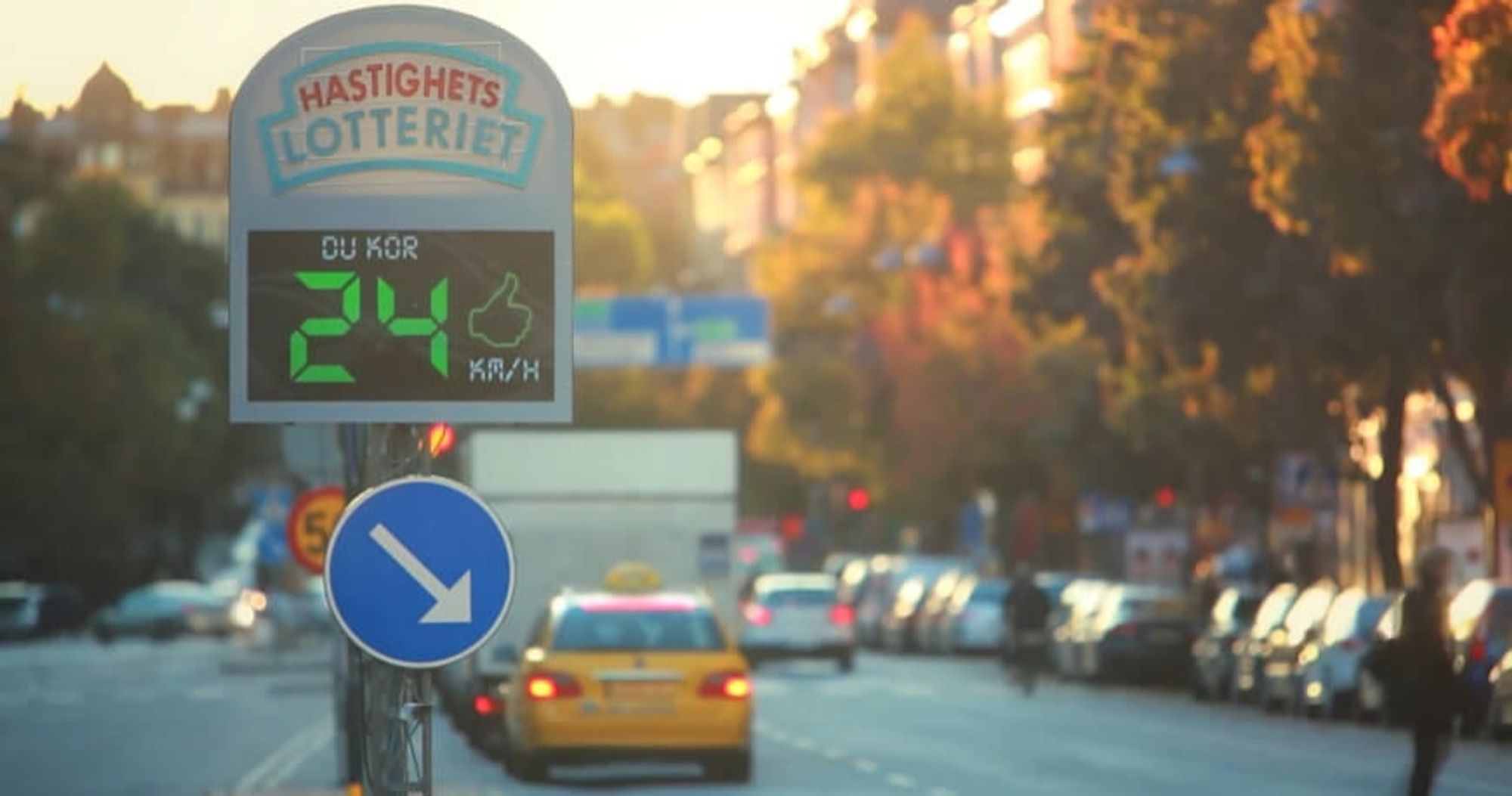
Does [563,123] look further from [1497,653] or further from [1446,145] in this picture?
[1497,653]

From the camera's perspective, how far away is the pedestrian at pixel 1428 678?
72.0ft

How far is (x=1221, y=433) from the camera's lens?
54000mm

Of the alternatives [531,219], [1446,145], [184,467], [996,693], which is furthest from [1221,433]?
[184,467]

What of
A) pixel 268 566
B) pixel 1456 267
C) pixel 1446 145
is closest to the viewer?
pixel 1446 145

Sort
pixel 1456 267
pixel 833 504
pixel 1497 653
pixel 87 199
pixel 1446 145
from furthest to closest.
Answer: pixel 833 504, pixel 87 199, pixel 1456 267, pixel 1497 653, pixel 1446 145

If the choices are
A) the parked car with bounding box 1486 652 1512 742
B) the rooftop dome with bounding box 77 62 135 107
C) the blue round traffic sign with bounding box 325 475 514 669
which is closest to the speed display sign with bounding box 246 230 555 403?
the blue round traffic sign with bounding box 325 475 514 669

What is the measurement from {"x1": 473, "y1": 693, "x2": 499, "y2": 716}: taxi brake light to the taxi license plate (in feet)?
18.1

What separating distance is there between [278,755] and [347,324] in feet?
74.7

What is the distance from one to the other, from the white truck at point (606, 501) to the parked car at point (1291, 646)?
7.31m

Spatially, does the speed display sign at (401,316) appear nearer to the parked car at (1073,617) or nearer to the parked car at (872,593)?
the parked car at (1073,617)

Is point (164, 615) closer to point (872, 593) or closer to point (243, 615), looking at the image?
point (243, 615)

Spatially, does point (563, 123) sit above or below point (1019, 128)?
below

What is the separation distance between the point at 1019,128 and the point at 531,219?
92280 millimetres

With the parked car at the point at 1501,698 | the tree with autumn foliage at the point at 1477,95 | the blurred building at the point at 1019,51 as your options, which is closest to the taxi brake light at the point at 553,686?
the tree with autumn foliage at the point at 1477,95
